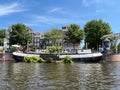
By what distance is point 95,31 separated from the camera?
135500 mm

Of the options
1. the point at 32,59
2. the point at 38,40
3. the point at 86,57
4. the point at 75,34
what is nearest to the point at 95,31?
the point at 75,34

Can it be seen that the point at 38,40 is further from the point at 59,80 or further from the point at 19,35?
the point at 59,80

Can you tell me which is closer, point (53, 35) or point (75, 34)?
point (75, 34)

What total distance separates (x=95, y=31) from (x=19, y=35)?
3421 cm

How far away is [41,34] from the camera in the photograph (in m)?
198

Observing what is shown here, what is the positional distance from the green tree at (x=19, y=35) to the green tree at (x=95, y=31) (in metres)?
28.0

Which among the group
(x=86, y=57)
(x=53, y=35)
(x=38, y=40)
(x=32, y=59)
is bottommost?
(x=32, y=59)

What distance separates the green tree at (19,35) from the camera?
141125 mm

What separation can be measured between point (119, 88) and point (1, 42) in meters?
149

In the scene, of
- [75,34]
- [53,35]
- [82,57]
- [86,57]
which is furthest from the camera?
[53,35]

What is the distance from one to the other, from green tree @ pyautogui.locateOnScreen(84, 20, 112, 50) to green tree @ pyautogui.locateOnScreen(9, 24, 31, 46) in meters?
28.0

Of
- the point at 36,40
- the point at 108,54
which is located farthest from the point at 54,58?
the point at 36,40

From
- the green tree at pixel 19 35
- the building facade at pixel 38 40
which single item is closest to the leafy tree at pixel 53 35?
the green tree at pixel 19 35

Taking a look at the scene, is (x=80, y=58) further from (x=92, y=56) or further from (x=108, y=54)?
(x=108, y=54)
